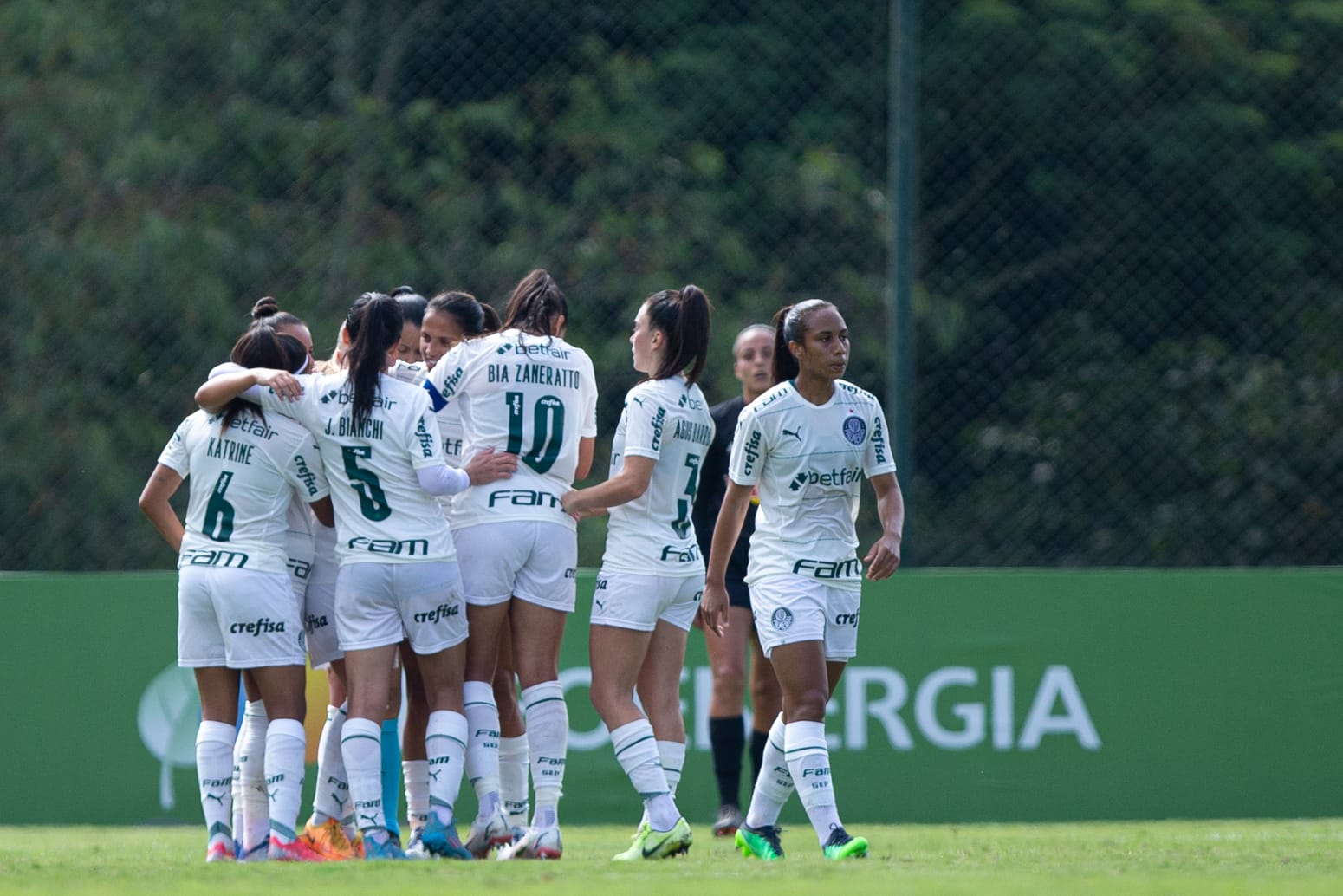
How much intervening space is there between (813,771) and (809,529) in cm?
84

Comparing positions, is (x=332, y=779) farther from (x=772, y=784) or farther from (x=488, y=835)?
(x=772, y=784)

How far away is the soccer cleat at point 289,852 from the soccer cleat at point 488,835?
0.54 meters

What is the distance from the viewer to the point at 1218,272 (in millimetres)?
14500

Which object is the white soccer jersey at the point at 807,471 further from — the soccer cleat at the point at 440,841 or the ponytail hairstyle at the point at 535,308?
the soccer cleat at the point at 440,841

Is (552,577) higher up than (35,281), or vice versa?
(35,281)

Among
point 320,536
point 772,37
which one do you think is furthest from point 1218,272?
point 320,536

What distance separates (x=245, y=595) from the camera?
6.34 metres

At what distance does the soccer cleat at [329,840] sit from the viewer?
21.8 ft

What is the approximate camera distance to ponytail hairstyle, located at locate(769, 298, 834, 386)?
21.7ft

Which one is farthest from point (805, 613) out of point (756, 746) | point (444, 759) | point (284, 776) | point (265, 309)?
point (265, 309)

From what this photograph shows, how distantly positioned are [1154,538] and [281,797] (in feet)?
29.6

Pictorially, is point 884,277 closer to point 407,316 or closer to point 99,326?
point 99,326

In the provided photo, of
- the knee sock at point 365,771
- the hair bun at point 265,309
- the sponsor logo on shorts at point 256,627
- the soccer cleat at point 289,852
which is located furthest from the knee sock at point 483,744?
the hair bun at point 265,309

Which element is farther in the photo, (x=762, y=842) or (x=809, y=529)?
(x=762, y=842)
